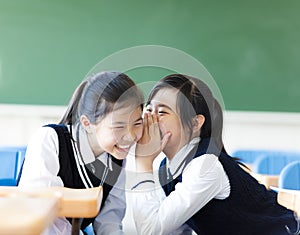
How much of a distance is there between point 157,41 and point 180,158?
2.57 m

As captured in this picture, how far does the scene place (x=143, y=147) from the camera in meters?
1.43

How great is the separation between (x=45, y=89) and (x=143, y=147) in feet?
8.44

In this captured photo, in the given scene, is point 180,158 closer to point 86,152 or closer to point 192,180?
point 192,180

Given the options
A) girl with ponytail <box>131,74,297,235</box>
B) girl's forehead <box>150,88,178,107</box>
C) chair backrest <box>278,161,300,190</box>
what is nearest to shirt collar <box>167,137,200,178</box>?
girl with ponytail <box>131,74,297,235</box>

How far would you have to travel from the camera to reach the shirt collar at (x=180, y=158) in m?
1.50

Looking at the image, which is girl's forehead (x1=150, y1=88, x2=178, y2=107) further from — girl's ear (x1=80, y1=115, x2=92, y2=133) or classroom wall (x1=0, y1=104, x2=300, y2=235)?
classroom wall (x1=0, y1=104, x2=300, y2=235)

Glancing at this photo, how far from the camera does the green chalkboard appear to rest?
152 inches

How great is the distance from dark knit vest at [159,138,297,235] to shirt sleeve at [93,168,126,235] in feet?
0.46

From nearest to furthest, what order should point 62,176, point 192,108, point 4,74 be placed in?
point 62,176 → point 192,108 → point 4,74

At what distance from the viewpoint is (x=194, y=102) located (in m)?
1.55

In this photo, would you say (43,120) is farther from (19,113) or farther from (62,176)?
(62,176)

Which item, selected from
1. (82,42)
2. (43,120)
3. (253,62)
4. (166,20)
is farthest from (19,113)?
(253,62)

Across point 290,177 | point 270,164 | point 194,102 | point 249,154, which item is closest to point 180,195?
point 194,102

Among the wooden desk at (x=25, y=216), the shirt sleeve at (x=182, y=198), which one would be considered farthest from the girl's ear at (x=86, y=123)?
the wooden desk at (x=25, y=216)
